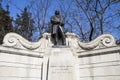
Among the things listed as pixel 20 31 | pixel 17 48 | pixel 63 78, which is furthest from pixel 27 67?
pixel 20 31

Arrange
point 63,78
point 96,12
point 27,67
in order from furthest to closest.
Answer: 1. point 96,12
2. point 27,67
3. point 63,78

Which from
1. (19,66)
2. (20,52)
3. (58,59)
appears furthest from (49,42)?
(19,66)

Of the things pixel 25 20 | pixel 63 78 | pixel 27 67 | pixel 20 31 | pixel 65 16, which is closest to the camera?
pixel 63 78

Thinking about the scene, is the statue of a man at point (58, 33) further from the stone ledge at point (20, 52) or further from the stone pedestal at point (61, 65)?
the stone ledge at point (20, 52)

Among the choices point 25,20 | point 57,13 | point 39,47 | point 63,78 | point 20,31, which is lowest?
point 63,78

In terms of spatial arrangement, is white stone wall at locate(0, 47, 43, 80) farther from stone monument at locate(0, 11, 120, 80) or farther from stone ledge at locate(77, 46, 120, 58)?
stone ledge at locate(77, 46, 120, 58)

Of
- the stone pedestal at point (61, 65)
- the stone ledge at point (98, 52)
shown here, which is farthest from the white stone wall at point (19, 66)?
the stone ledge at point (98, 52)

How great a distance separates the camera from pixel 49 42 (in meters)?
10.3

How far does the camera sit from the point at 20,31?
26.2 metres

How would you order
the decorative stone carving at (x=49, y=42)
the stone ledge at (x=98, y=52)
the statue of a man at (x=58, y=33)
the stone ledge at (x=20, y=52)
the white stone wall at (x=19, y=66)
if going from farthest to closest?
1. the statue of a man at (x=58, y=33)
2. the decorative stone carving at (x=49, y=42)
3. the stone ledge at (x=98, y=52)
4. the stone ledge at (x=20, y=52)
5. the white stone wall at (x=19, y=66)

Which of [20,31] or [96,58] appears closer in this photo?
[96,58]

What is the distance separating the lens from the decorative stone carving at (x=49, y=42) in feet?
30.3

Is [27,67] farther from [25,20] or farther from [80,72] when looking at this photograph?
[25,20]

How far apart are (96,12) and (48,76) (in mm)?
11214
